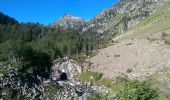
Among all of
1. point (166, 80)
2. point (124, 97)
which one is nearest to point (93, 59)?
point (166, 80)

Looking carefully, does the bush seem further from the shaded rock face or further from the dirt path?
the shaded rock face

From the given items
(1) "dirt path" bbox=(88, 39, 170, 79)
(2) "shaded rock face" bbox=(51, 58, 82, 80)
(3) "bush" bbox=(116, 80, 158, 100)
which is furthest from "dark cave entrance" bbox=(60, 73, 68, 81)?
(3) "bush" bbox=(116, 80, 158, 100)

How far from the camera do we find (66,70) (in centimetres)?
11038

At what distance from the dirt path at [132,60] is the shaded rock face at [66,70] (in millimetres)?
5695

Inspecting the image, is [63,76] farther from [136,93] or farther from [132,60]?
[136,93]

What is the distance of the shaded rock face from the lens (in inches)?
4245

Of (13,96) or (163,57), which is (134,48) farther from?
(13,96)

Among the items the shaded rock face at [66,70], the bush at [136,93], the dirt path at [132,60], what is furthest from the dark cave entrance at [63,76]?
the bush at [136,93]

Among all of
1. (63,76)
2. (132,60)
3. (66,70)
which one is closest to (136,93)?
(132,60)

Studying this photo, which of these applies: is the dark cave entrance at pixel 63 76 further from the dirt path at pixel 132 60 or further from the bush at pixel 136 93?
the bush at pixel 136 93

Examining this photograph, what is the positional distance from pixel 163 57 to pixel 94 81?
75.9 feet

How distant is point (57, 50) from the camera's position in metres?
128

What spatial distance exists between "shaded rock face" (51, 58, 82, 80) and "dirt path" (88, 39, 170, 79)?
570 centimetres

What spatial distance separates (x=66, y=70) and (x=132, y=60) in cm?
2161
